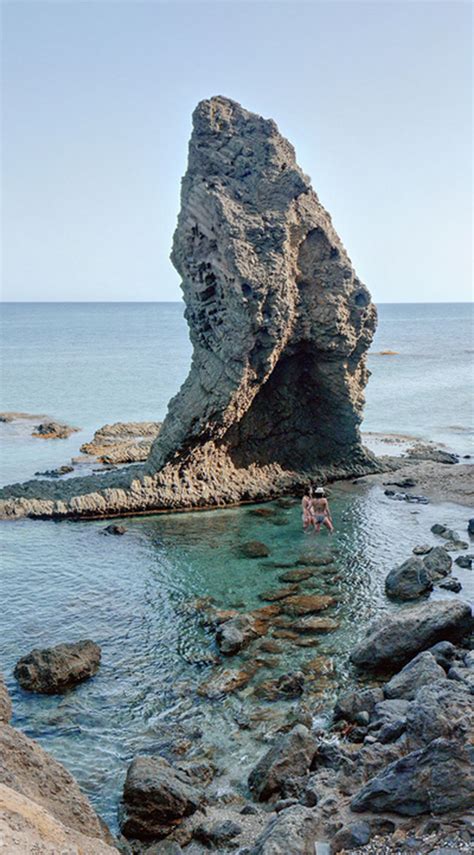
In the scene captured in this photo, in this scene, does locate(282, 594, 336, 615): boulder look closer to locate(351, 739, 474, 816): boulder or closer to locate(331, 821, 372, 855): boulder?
locate(351, 739, 474, 816): boulder

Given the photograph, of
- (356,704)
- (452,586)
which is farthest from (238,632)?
(452,586)

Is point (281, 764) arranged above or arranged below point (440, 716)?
below

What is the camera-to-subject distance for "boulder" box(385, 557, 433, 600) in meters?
18.2

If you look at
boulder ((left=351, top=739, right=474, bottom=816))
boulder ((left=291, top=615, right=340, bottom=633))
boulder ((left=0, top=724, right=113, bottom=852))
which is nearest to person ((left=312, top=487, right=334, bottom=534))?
boulder ((left=291, top=615, right=340, bottom=633))

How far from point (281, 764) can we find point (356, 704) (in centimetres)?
220

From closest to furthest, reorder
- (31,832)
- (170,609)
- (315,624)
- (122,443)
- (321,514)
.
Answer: (31,832) → (315,624) → (170,609) → (321,514) → (122,443)

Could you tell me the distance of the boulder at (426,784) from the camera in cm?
813

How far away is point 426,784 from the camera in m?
8.38

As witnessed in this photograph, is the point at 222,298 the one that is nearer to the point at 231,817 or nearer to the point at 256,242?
the point at 256,242

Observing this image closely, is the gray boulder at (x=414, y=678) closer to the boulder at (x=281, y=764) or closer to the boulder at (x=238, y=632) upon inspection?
the boulder at (x=281, y=764)

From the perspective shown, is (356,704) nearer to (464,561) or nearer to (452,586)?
(452,586)

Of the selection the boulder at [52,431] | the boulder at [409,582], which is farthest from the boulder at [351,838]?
the boulder at [52,431]

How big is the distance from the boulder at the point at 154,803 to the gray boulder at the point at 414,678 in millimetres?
3998

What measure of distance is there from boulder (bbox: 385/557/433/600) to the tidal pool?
372mm
